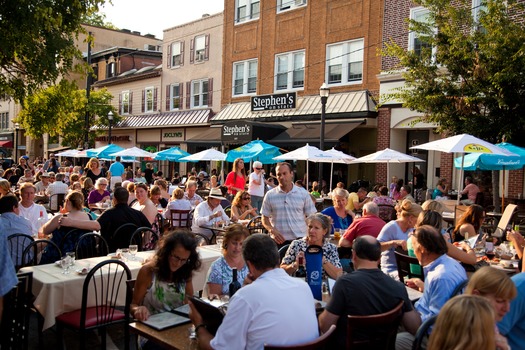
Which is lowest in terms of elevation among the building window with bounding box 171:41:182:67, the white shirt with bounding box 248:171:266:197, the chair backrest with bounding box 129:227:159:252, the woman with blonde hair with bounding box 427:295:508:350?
the chair backrest with bounding box 129:227:159:252

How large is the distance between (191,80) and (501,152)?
21273 millimetres

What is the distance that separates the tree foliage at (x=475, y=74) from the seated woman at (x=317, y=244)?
9385mm

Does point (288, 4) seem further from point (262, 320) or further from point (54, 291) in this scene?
point (262, 320)

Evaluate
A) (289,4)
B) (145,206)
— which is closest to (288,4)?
(289,4)

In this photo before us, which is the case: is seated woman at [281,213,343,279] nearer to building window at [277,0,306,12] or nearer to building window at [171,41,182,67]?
building window at [277,0,306,12]

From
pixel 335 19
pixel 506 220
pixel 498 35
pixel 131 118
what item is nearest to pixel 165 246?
pixel 506 220

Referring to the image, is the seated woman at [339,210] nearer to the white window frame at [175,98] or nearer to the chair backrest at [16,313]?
the chair backrest at [16,313]

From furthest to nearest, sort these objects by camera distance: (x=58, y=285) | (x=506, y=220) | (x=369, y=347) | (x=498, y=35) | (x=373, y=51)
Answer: (x=373, y=51) < (x=498, y=35) < (x=506, y=220) < (x=58, y=285) < (x=369, y=347)

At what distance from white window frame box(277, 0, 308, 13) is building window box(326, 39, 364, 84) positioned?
8.81 feet

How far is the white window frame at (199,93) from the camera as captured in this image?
28.0 metres

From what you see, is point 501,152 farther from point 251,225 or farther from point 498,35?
point 251,225

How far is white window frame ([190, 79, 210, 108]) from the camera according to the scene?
27953 millimetres

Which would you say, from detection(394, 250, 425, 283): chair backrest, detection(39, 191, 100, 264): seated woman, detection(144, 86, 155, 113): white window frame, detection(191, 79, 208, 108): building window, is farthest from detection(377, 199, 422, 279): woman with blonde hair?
detection(144, 86, 155, 113): white window frame

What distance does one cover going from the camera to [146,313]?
12.6ft
